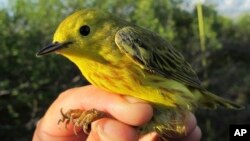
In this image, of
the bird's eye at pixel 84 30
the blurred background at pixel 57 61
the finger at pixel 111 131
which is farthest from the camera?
the blurred background at pixel 57 61

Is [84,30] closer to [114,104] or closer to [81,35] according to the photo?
[81,35]

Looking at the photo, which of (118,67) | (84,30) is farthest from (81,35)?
(118,67)

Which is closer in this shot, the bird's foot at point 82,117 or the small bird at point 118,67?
the small bird at point 118,67

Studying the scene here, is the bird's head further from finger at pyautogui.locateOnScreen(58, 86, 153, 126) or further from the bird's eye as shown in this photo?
finger at pyautogui.locateOnScreen(58, 86, 153, 126)

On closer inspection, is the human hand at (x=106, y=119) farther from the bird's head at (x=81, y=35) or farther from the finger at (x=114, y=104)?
the bird's head at (x=81, y=35)

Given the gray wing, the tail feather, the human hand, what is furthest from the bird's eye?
the tail feather

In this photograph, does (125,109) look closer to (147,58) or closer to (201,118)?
(147,58)

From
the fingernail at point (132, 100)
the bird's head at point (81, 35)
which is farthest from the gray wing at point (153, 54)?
the fingernail at point (132, 100)
